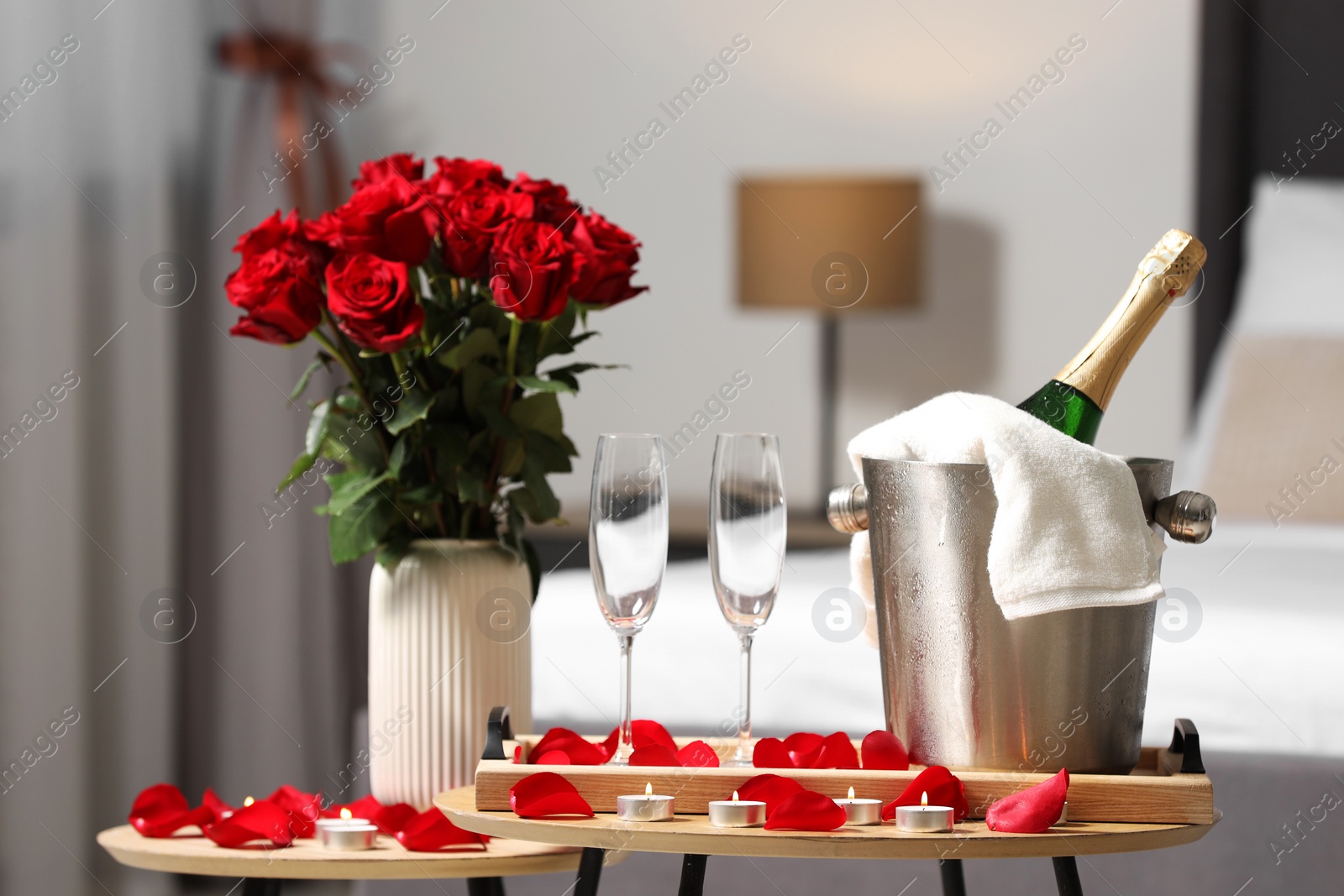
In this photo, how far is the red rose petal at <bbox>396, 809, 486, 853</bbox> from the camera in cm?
89

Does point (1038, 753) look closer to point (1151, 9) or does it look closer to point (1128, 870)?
point (1128, 870)

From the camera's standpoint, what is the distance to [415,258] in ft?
3.19

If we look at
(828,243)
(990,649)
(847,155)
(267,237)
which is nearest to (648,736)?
(990,649)

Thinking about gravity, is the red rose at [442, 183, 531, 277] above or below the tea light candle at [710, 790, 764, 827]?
above

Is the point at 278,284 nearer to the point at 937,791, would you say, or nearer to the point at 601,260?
the point at 601,260

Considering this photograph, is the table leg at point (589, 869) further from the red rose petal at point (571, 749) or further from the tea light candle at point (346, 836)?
the tea light candle at point (346, 836)

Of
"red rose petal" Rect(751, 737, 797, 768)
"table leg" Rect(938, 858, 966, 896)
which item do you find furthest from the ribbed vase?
"table leg" Rect(938, 858, 966, 896)

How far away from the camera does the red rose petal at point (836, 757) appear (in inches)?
31.9

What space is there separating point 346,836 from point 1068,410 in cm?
57

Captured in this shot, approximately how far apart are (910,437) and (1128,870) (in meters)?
0.79

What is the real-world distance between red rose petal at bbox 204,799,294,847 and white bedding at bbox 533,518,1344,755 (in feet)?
1.86

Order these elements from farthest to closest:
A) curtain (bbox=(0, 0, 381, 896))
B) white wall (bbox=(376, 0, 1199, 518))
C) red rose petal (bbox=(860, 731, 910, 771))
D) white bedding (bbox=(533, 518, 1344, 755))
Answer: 1. white wall (bbox=(376, 0, 1199, 518))
2. curtain (bbox=(0, 0, 381, 896))
3. white bedding (bbox=(533, 518, 1344, 755))
4. red rose petal (bbox=(860, 731, 910, 771))

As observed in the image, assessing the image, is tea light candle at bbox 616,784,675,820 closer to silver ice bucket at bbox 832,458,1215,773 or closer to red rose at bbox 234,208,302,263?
silver ice bucket at bbox 832,458,1215,773

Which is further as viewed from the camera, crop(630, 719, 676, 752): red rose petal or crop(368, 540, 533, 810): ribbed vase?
crop(368, 540, 533, 810): ribbed vase
